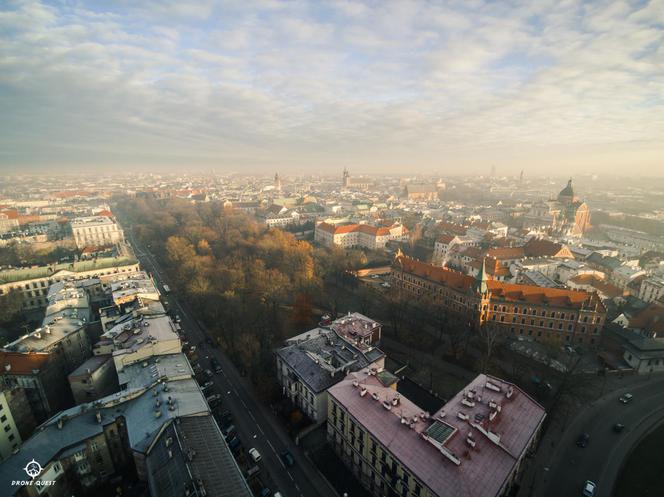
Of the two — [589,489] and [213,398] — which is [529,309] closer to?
[589,489]

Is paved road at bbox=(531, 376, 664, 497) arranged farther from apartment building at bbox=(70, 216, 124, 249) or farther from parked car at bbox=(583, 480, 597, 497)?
apartment building at bbox=(70, 216, 124, 249)

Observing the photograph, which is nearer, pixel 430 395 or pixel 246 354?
pixel 430 395

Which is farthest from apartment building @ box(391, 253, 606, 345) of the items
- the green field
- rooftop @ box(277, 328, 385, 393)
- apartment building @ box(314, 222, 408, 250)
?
apartment building @ box(314, 222, 408, 250)

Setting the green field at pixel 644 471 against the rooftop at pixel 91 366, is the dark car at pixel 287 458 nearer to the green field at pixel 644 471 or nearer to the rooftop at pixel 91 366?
the rooftop at pixel 91 366

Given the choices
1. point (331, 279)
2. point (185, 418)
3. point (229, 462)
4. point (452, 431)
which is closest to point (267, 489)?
point (229, 462)

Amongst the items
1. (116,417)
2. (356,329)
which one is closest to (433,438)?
(356,329)

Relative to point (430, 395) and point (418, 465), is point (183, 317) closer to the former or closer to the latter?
point (430, 395)
